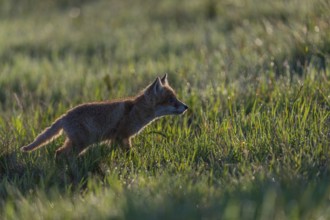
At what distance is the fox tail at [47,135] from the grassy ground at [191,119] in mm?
120

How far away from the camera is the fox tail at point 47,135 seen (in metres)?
6.97

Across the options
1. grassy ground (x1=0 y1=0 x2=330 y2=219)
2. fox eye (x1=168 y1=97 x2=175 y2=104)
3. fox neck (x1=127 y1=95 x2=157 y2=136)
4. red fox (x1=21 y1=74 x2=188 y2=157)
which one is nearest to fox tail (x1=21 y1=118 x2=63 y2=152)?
red fox (x1=21 y1=74 x2=188 y2=157)

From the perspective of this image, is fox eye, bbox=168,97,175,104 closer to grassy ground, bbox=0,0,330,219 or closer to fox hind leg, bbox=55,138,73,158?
grassy ground, bbox=0,0,330,219

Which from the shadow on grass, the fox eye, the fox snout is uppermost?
the fox eye

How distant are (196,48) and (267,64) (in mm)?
2976

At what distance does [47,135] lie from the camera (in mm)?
7078

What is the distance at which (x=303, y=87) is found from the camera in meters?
8.02

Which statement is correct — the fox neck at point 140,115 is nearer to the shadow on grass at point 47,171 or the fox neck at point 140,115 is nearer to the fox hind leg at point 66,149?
the shadow on grass at point 47,171

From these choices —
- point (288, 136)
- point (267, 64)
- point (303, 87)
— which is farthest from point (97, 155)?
point (267, 64)

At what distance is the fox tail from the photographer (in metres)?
6.97

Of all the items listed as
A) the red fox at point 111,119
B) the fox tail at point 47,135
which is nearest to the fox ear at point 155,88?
the red fox at point 111,119

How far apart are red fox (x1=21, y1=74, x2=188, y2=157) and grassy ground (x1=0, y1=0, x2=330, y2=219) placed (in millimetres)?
174

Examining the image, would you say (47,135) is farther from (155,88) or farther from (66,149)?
(155,88)

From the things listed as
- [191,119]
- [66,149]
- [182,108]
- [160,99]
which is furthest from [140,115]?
[66,149]
